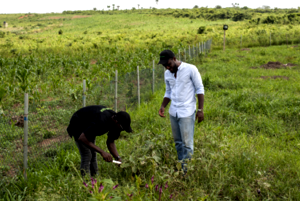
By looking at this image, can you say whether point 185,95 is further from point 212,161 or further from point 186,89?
point 212,161

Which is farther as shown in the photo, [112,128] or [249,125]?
[249,125]

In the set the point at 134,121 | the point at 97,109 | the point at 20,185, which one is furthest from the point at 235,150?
the point at 20,185

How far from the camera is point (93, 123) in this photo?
10.4 feet

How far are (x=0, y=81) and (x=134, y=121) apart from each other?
758cm

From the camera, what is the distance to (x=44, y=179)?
3750mm

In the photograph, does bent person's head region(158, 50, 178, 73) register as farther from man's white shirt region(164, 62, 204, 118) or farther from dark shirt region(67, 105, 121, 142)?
dark shirt region(67, 105, 121, 142)

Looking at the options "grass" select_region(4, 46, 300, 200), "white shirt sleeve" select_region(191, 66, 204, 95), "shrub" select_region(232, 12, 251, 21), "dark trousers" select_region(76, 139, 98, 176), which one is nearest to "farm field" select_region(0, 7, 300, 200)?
"grass" select_region(4, 46, 300, 200)

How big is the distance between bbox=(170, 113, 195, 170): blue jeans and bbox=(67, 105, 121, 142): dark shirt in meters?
0.99

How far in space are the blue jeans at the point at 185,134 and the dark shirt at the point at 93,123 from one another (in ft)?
3.24

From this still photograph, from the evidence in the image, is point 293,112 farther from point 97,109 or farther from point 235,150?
point 97,109

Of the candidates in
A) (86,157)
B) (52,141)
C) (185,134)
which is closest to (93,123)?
(86,157)

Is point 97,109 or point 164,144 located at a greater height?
point 97,109

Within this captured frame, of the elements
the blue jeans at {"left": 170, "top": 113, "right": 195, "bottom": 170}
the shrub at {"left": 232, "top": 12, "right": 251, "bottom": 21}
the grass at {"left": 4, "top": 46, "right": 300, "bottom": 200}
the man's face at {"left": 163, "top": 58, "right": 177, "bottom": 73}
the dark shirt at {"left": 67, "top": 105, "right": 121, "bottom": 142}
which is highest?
the shrub at {"left": 232, "top": 12, "right": 251, "bottom": 21}

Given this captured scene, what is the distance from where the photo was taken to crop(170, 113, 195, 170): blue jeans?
3807mm
